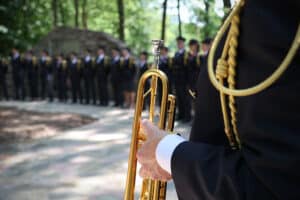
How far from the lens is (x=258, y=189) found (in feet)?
3.03

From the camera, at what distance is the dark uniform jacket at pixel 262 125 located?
894mm

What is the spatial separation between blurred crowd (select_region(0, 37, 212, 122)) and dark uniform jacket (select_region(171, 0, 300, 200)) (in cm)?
809

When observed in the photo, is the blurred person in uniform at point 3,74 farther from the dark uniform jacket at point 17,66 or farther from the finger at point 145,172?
the finger at point 145,172

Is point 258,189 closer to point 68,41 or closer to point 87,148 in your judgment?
point 87,148

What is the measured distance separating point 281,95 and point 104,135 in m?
7.56

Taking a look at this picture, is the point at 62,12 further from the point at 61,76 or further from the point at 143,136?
the point at 143,136

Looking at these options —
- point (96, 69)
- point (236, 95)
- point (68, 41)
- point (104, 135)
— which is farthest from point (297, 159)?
point (68, 41)

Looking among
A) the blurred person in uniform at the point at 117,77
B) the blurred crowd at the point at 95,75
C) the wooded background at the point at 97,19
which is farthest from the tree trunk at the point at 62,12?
the blurred person in uniform at the point at 117,77

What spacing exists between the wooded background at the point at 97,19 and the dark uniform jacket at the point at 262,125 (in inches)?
427

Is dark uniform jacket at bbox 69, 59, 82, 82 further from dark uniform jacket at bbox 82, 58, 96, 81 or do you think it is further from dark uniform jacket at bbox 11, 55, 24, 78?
dark uniform jacket at bbox 11, 55, 24, 78

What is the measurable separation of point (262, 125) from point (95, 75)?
14.2 m

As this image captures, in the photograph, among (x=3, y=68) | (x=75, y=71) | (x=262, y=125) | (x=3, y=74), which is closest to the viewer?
(x=262, y=125)

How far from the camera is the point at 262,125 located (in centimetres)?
92

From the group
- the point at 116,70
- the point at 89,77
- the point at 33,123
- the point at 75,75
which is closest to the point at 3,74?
the point at 75,75
